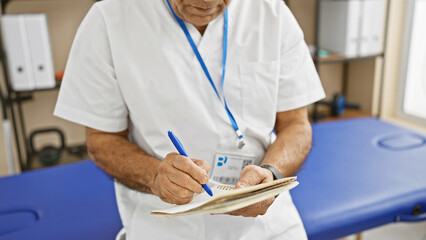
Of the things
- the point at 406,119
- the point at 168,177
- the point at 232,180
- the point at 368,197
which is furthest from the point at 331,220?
the point at 406,119

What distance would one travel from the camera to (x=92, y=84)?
0.87 metres

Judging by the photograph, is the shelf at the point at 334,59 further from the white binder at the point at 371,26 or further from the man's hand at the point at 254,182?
the man's hand at the point at 254,182

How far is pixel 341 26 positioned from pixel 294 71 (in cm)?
172

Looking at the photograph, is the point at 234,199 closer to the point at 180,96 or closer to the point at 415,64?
the point at 180,96

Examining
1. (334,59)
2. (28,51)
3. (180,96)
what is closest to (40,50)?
(28,51)

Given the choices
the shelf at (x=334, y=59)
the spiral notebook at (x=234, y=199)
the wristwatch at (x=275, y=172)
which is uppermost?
the spiral notebook at (x=234, y=199)

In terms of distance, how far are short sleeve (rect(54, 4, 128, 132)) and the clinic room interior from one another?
0.46 ft

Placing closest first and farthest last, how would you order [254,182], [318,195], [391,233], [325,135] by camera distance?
[254,182] → [318,195] → [325,135] → [391,233]

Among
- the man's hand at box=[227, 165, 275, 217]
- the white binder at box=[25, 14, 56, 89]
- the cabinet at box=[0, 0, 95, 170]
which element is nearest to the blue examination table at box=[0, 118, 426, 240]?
the man's hand at box=[227, 165, 275, 217]

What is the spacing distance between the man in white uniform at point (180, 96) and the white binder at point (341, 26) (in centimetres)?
168

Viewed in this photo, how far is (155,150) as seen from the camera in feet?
2.98

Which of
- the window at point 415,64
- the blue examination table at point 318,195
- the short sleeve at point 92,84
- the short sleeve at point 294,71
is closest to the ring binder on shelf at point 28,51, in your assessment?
the blue examination table at point 318,195

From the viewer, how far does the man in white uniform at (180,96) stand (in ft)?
2.84

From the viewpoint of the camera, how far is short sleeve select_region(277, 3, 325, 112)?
976 millimetres
